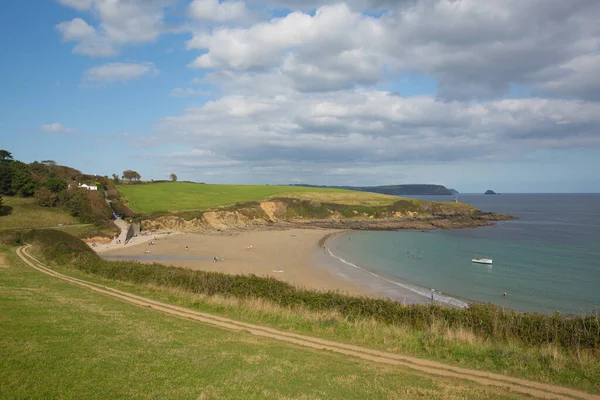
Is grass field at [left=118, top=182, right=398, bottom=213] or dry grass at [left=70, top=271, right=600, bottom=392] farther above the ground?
grass field at [left=118, top=182, right=398, bottom=213]

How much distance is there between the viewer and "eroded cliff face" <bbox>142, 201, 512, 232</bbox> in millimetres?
71375

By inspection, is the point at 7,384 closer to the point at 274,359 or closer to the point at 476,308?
the point at 274,359

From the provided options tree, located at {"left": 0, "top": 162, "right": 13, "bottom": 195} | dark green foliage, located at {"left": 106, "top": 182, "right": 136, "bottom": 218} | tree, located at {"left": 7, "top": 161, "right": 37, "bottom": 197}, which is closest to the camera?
tree, located at {"left": 0, "top": 162, "right": 13, "bottom": 195}

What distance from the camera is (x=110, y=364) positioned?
29.4 feet

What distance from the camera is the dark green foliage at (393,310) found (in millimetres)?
13594

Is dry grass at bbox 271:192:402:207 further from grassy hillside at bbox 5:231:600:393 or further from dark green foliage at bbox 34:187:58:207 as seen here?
grassy hillside at bbox 5:231:600:393

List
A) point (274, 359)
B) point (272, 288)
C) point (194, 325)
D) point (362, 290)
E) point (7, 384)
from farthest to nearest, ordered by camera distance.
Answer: point (362, 290)
point (272, 288)
point (194, 325)
point (274, 359)
point (7, 384)

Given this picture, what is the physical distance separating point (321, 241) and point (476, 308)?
4333 cm

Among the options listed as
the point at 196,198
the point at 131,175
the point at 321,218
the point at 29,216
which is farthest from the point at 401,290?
the point at 131,175

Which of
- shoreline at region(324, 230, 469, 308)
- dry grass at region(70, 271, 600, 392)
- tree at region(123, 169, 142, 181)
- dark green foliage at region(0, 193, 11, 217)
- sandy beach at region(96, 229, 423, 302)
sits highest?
tree at region(123, 169, 142, 181)

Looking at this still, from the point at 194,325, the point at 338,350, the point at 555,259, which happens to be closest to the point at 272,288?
the point at 194,325

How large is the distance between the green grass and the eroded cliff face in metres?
13.1

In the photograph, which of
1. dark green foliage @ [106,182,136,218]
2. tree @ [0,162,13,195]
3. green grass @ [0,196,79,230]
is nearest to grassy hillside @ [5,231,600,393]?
green grass @ [0,196,79,230]

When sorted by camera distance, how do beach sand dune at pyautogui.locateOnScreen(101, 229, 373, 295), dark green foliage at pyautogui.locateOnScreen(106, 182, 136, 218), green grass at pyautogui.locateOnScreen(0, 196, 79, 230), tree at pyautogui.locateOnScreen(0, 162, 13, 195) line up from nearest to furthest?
beach sand dune at pyautogui.locateOnScreen(101, 229, 373, 295) → green grass at pyautogui.locateOnScreen(0, 196, 79, 230) → tree at pyautogui.locateOnScreen(0, 162, 13, 195) → dark green foliage at pyautogui.locateOnScreen(106, 182, 136, 218)
